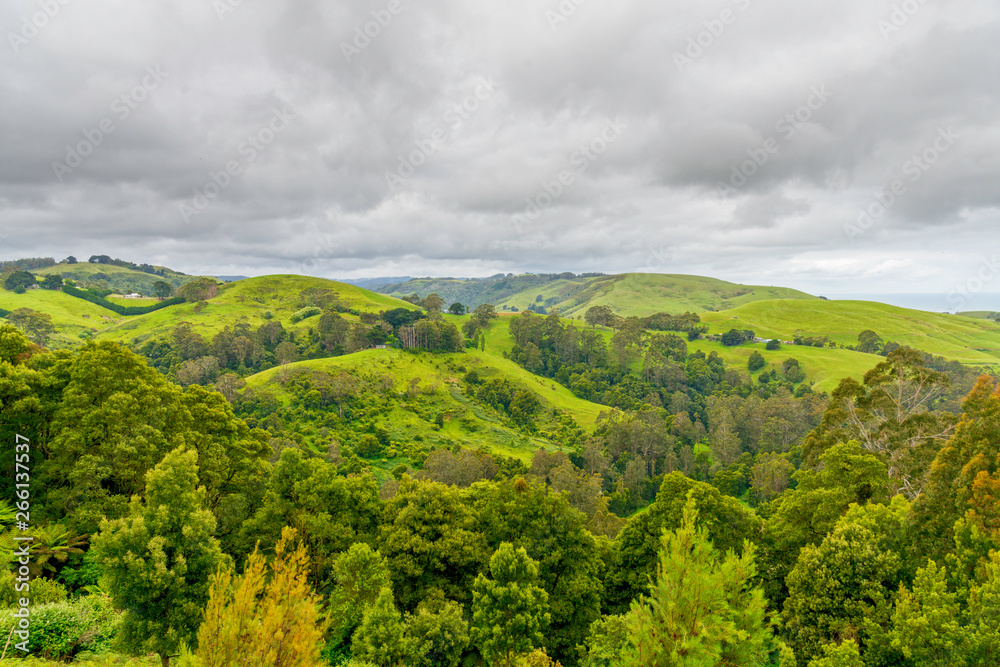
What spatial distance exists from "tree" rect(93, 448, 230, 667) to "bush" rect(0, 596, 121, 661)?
3.48m

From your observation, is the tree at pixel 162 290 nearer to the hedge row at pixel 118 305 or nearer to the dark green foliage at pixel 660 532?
the hedge row at pixel 118 305

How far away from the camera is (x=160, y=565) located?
14.0m

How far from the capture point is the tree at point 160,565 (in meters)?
14.1

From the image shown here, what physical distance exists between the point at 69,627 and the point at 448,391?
8392cm

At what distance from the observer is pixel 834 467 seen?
93.8ft

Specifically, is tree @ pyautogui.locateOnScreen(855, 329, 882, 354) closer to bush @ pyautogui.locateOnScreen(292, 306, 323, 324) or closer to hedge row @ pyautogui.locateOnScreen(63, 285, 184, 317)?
bush @ pyautogui.locateOnScreen(292, 306, 323, 324)

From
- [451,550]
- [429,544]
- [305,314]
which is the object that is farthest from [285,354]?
[451,550]

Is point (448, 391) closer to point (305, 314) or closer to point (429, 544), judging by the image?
point (429, 544)

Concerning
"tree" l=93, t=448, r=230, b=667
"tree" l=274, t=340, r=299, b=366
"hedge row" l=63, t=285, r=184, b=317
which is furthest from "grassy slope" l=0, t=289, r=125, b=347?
"tree" l=93, t=448, r=230, b=667

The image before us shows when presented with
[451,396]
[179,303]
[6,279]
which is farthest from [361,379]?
[6,279]

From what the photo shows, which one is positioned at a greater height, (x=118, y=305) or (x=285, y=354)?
(x=118, y=305)

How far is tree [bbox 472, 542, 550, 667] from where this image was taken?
1964 cm

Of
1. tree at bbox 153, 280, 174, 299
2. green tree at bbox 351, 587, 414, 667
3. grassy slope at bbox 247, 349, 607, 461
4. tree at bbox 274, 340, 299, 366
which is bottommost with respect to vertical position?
grassy slope at bbox 247, 349, 607, 461

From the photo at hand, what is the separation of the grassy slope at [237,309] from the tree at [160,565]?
12097cm
